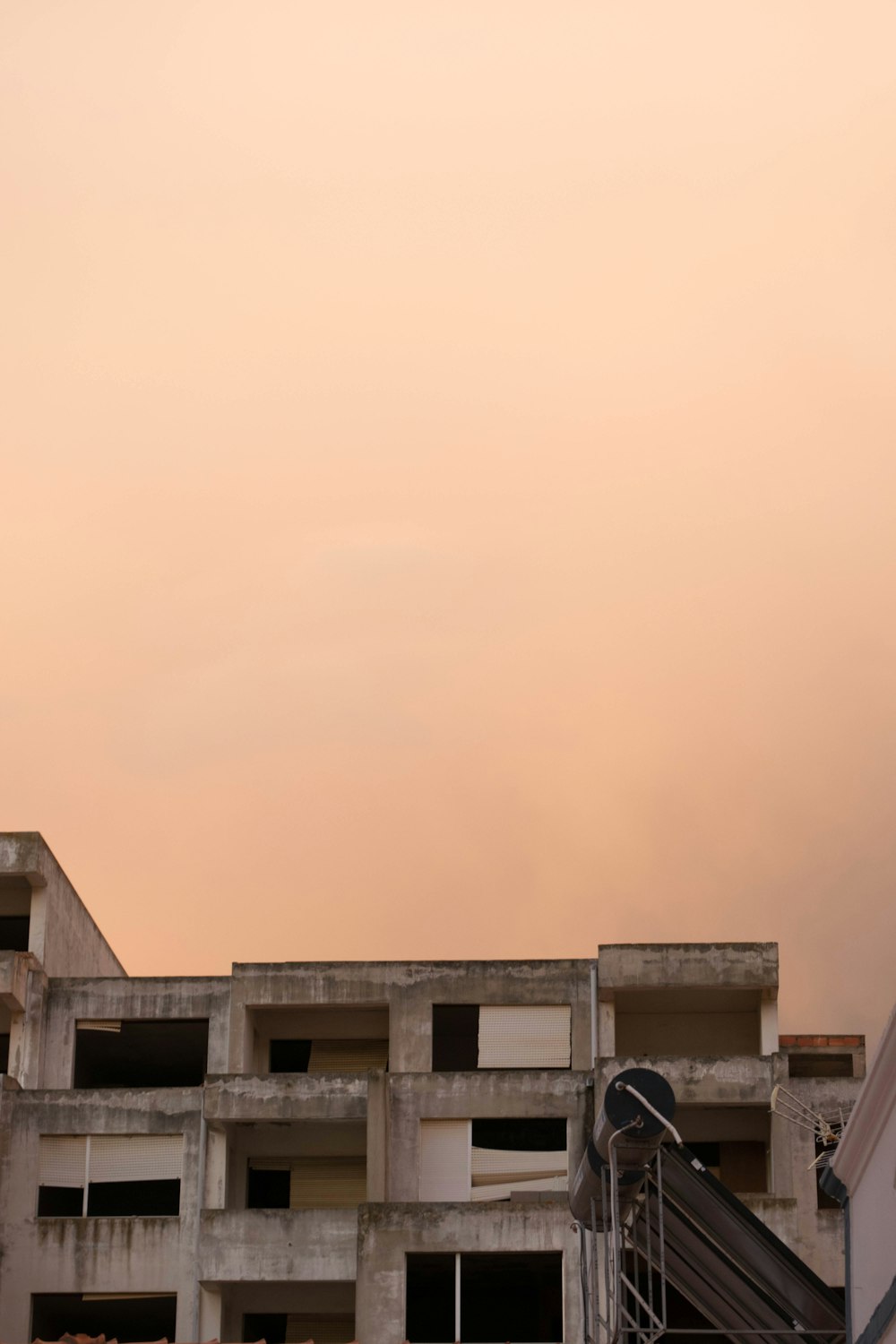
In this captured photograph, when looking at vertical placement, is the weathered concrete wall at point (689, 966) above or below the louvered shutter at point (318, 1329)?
above

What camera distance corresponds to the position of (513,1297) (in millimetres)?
47906

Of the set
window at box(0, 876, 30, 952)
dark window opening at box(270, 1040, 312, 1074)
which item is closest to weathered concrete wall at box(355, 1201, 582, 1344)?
dark window opening at box(270, 1040, 312, 1074)

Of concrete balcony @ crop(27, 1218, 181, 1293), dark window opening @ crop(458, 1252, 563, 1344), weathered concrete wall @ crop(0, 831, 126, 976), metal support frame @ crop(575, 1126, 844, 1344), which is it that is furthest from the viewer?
weathered concrete wall @ crop(0, 831, 126, 976)

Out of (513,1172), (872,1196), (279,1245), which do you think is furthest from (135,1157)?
(872,1196)

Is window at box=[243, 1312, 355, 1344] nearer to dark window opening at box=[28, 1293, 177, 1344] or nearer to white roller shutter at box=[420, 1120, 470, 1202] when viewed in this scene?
dark window opening at box=[28, 1293, 177, 1344]

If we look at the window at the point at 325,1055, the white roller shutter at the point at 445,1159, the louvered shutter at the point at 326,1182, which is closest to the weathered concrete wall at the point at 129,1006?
the window at the point at 325,1055

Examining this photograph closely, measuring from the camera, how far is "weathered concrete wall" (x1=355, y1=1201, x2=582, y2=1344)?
4597 cm

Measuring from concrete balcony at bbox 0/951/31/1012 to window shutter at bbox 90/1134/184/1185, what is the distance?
4.11 m

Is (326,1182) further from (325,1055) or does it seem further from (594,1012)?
(594,1012)

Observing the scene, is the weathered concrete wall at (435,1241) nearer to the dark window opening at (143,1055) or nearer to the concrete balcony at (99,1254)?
the concrete balcony at (99,1254)

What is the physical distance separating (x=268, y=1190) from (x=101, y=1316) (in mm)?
5451

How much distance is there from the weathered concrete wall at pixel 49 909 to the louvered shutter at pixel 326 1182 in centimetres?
875

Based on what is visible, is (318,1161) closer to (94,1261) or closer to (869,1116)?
(94,1261)

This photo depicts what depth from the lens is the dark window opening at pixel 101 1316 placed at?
49.4 metres
